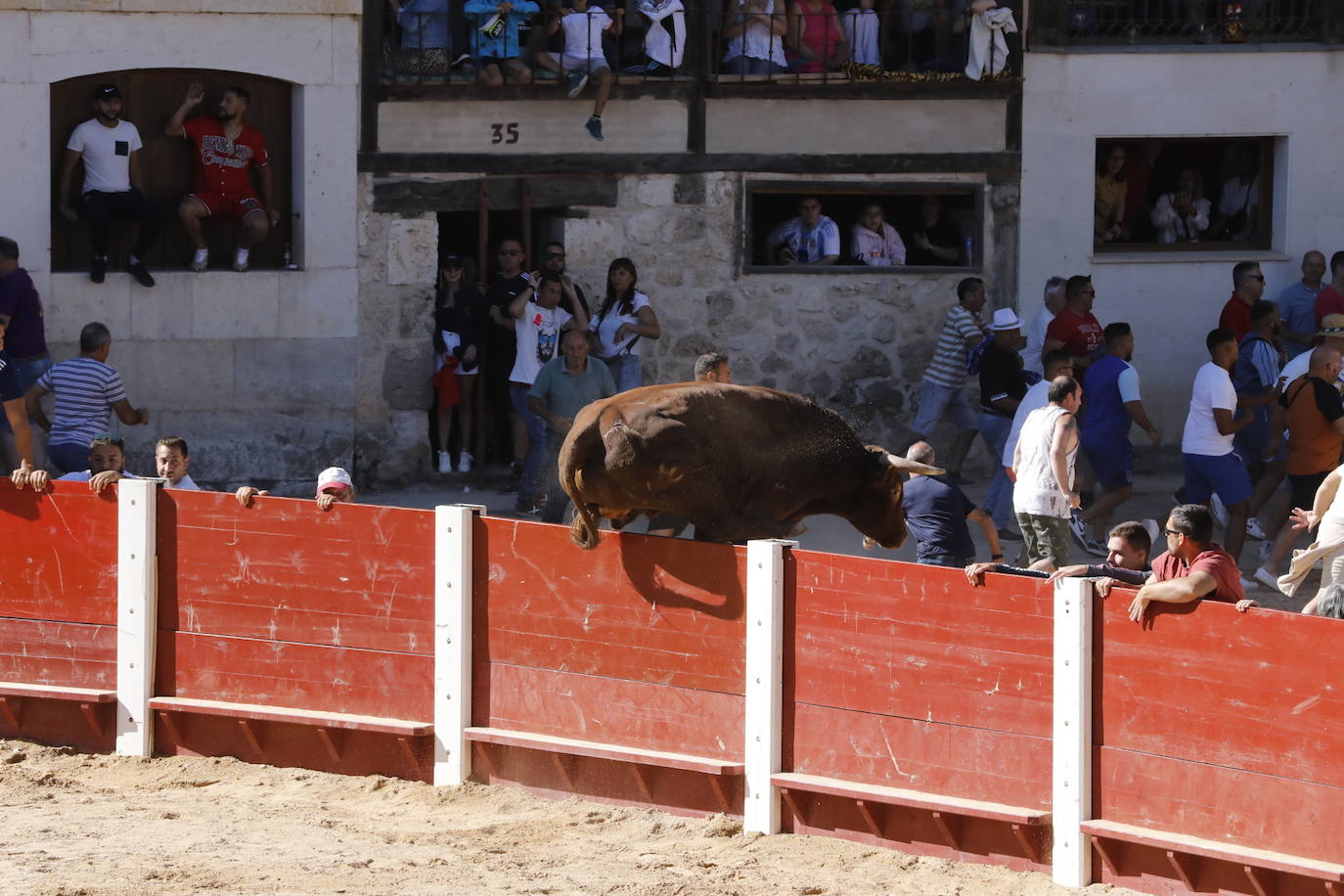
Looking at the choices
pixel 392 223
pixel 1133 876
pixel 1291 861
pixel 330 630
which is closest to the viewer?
pixel 1291 861

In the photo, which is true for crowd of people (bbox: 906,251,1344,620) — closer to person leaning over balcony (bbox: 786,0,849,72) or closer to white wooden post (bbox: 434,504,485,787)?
person leaning over balcony (bbox: 786,0,849,72)

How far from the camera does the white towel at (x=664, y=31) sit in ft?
44.0

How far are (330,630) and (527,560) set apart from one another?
0.94 m

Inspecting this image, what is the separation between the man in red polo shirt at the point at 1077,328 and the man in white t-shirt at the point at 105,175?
5885mm

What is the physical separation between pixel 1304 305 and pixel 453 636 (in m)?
8.19

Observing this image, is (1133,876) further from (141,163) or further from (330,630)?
(141,163)

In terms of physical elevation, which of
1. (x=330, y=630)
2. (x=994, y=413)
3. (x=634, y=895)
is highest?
(x=994, y=413)

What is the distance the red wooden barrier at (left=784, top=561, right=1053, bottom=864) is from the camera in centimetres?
669

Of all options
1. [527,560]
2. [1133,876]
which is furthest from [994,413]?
[1133,876]

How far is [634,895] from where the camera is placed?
645cm

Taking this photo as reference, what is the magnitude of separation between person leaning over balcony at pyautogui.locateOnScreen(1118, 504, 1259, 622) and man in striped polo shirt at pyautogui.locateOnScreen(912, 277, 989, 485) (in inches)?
227

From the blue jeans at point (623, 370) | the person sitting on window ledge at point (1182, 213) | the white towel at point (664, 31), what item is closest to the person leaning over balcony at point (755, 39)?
the white towel at point (664, 31)

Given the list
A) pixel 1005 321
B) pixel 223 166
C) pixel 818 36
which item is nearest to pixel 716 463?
pixel 1005 321

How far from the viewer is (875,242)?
1397 cm
